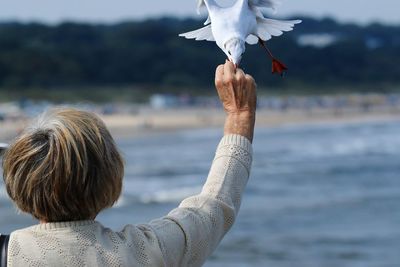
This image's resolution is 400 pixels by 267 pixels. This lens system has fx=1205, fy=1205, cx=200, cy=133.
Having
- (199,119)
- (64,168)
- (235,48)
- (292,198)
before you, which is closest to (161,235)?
(64,168)

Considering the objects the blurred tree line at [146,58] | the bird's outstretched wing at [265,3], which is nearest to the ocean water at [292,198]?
the bird's outstretched wing at [265,3]

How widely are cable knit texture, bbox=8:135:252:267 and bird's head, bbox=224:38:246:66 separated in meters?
0.27

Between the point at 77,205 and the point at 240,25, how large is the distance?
47cm

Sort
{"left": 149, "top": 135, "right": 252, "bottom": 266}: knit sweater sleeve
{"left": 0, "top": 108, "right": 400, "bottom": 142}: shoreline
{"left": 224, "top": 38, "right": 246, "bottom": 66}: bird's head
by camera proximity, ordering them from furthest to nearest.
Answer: {"left": 0, "top": 108, "right": 400, "bottom": 142}: shoreline < {"left": 149, "top": 135, "right": 252, "bottom": 266}: knit sweater sleeve < {"left": 224, "top": 38, "right": 246, "bottom": 66}: bird's head

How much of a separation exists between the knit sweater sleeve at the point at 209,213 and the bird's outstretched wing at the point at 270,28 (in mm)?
279

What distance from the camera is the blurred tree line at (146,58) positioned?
6788 centimetres

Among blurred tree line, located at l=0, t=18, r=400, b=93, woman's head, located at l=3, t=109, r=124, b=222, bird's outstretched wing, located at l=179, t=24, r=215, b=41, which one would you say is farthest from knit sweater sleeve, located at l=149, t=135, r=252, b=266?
blurred tree line, located at l=0, t=18, r=400, b=93

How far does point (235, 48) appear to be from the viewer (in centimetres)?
229

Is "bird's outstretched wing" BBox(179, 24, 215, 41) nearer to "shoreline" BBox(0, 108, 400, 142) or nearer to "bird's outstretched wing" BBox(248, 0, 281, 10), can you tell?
"bird's outstretched wing" BBox(248, 0, 281, 10)

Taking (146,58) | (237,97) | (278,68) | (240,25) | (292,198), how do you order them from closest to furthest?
1. (240,25)
2. (278,68)
3. (237,97)
4. (292,198)
5. (146,58)

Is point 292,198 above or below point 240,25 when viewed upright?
below

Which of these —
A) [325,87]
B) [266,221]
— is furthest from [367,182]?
[325,87]

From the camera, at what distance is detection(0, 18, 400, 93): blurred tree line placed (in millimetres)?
67875

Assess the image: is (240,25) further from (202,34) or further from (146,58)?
(146,58)
